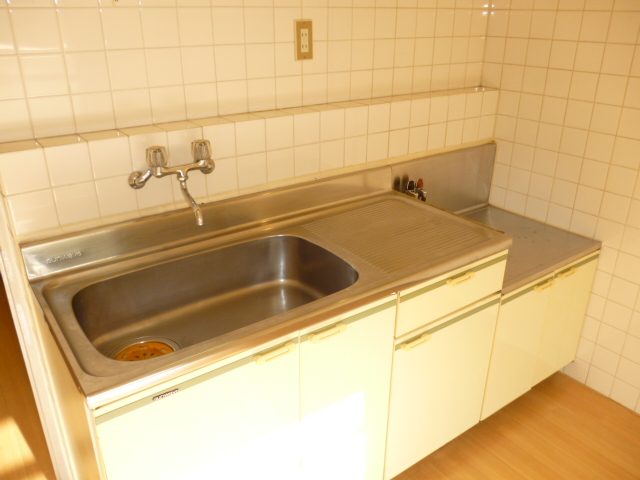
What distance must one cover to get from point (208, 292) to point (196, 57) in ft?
2.42

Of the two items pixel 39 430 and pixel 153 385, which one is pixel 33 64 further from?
pixel 39 430

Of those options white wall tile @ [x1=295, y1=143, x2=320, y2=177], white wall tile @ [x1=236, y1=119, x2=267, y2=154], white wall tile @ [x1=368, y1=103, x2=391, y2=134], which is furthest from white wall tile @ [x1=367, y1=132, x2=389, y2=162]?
white wall tile @ [x1=236, y1=119, x2=267, y2=154]

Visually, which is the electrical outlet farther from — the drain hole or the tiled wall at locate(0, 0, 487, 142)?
the drain hole

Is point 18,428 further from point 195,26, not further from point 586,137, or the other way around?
point 586,137

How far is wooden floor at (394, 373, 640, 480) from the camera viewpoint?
199cm

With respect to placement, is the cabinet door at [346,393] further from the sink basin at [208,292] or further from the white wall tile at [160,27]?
the white wall tile at [160,27]

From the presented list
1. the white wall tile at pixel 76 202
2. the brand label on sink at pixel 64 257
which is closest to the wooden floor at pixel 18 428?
the brand label on sink at pixel 64 257

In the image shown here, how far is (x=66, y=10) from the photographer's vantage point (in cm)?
141

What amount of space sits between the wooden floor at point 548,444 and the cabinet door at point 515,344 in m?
0.12

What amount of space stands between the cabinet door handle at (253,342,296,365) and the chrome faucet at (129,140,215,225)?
16.6 inches

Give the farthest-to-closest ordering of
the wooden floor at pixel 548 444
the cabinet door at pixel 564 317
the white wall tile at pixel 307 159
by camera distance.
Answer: the cabinet door at pixel 564 317 → the wooden floor at pixel 548 444 → the white wall tile at pixel 307 159

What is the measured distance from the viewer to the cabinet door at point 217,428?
116 centimetres

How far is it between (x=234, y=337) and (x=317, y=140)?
2.96ft

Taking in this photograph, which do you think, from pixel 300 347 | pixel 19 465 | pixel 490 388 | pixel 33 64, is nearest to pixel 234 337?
pixel 300 347
